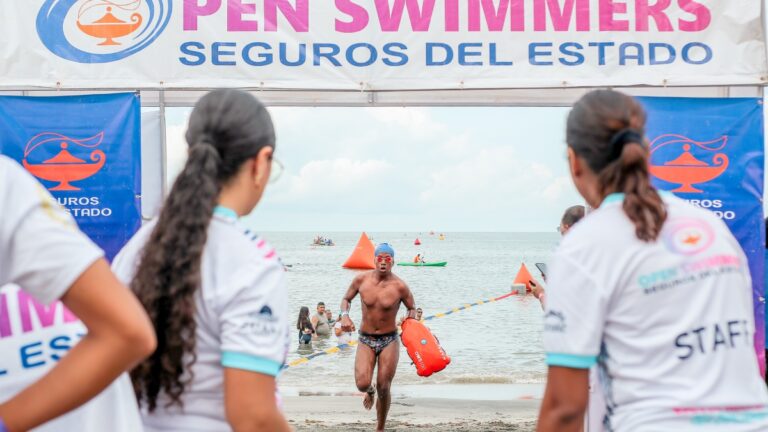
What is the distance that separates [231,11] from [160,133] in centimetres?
105

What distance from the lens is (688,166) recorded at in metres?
5.71

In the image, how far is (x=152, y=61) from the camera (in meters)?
5.56

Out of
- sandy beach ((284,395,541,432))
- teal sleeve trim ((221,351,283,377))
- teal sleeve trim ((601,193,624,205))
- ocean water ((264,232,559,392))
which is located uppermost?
teal sleeve trim ((601,193,624,205))

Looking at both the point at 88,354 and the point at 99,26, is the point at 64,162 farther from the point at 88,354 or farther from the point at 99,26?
the point at 88,354

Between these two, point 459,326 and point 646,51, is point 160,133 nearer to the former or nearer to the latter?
point 646,51

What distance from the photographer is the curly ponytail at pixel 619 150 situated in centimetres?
201

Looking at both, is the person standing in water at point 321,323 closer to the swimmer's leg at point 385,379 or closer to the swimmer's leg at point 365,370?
the swimmer's leg at point 365,370

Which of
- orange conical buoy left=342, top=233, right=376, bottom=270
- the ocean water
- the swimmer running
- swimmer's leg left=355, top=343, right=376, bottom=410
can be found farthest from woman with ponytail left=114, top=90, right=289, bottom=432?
orange conical buoy left=342, top=233, right=376, bottom=270

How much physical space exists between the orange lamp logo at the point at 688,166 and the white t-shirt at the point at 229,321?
429 centimetres

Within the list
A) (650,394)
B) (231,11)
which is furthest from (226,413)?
(231,11)

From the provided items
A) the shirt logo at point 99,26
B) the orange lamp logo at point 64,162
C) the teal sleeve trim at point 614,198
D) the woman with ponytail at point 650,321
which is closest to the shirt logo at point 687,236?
the woman with ponytail at point 650,321

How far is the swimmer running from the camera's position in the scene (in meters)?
8.64

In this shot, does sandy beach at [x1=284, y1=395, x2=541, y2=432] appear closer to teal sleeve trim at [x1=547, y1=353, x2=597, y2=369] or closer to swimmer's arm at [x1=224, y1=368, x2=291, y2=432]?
teal sleeve trim at [x1=547, y1=353, x2=597, y2=369]

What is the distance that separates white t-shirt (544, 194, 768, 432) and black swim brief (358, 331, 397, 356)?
6.97 m
